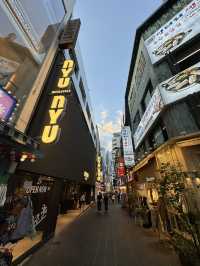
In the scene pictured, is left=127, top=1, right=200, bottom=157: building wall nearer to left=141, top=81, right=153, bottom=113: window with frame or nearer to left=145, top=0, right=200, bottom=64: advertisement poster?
left=141, top=81, right=153, bottom=113: window with frame

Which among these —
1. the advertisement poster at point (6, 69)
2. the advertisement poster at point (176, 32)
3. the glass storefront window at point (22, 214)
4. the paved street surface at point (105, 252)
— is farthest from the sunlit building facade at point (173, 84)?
the advertisement poster at point (6, 69)

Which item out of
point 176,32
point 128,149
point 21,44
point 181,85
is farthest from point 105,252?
point 176,32

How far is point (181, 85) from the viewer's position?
286 inches

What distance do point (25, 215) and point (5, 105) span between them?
432cm

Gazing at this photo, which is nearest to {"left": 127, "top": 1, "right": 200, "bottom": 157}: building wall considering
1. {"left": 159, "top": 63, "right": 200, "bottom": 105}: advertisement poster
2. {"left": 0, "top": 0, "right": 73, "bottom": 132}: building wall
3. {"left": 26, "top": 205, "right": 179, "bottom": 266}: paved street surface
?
{"left": 159, "top": 63, "right": 200, "bottom": 105}: advertisement poster

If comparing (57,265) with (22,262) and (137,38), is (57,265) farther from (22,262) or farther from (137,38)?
(137,38)

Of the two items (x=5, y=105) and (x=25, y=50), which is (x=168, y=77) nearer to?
(x=25, y=50)

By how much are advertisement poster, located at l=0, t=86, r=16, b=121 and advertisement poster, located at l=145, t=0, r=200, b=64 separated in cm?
899

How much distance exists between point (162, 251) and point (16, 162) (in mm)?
6377

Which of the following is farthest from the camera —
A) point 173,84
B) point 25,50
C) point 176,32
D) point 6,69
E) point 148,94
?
point 148,94

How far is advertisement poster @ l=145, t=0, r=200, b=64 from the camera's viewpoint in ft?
26.9

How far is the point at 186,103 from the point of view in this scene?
7.09m

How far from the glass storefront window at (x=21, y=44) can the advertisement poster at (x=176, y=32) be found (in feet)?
25.2

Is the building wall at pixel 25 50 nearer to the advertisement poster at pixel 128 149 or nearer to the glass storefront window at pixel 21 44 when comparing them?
the glass storefront window at pixel 21 44
